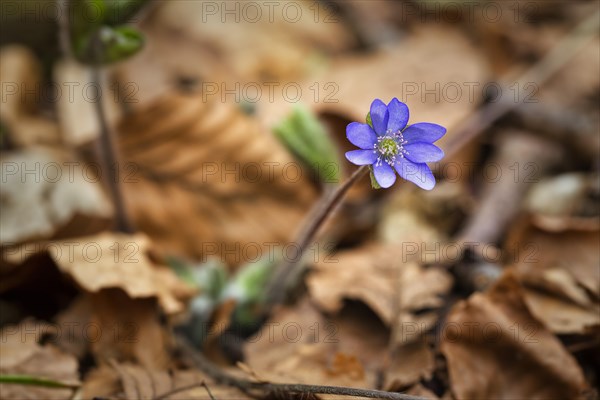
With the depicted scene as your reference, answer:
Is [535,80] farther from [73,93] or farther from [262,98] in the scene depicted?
[73,93]

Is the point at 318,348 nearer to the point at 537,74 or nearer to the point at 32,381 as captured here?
the point at 32,381

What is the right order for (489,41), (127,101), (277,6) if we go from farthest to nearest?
(277,6) → (489,41) → (127,101)

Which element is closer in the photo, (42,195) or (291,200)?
(42,195)

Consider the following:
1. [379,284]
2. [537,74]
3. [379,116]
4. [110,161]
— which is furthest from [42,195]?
[537,74]

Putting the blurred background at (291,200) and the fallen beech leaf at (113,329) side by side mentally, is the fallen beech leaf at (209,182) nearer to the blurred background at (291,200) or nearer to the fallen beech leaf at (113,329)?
the blurred background at (291,200)

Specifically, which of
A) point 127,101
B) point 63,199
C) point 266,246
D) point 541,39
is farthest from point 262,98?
point 541,39

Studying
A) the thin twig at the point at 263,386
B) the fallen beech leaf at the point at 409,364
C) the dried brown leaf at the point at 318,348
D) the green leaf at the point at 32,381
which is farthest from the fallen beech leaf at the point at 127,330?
the fallen beech leaf at the point at 409,364

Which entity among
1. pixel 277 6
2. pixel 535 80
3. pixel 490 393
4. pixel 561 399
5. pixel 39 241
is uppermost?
pixel 535 80
